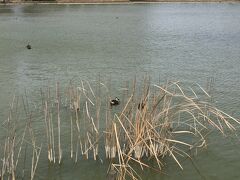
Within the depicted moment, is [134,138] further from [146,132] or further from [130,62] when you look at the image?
[130,62]

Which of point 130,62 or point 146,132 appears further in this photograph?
point 130,62

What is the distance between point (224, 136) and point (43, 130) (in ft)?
11.2

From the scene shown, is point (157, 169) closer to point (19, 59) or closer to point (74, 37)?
point (19, 59)

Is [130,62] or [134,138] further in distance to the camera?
[130,62]

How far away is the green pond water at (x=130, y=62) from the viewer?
7.28 m

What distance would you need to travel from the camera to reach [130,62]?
52.7 ft

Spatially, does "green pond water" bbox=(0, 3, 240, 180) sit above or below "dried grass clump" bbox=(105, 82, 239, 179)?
below

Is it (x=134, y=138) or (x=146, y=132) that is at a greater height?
(x=146, y=132)

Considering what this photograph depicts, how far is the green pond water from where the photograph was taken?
728 cm

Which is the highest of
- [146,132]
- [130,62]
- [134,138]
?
[146,132]

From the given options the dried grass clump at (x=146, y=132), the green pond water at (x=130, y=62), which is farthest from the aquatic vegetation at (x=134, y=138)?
the green pond water at (x=130, y=62)

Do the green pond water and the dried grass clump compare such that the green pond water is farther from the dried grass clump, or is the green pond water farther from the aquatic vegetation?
the dried grass clump

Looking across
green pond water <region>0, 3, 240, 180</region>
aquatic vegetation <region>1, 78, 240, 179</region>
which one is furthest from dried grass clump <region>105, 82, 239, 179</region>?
green pond water <region>0, 3, 240, 180</region>

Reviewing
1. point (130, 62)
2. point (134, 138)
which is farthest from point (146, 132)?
point (130, 62)
